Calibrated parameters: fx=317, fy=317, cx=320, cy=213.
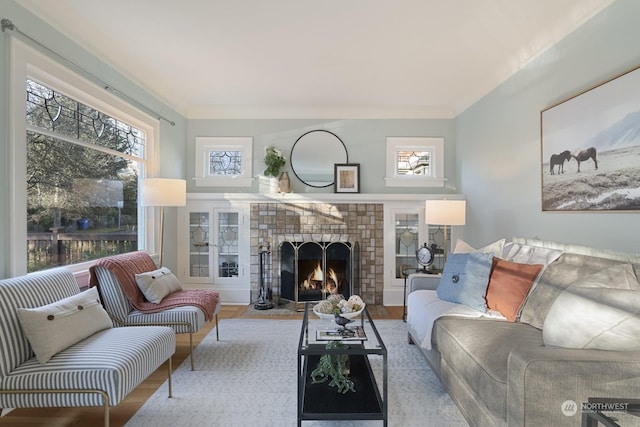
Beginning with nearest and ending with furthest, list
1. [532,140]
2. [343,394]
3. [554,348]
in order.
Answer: [554,348]
[343,394]
[532,140]

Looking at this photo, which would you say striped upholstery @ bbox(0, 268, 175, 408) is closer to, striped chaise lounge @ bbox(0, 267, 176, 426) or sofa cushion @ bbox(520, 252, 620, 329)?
striped chaise lounge @ bbox(0, 267, 176, 426)

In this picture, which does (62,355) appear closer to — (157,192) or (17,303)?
(17,303)

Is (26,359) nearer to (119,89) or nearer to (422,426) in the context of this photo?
(422,426)

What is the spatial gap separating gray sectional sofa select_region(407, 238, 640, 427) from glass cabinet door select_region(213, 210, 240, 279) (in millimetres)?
2857

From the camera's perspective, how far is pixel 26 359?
1.73 meters

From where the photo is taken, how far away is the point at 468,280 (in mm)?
2523

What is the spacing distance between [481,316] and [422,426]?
0.86 meters

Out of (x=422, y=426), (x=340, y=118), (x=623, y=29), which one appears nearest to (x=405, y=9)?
(x=623, y=29)

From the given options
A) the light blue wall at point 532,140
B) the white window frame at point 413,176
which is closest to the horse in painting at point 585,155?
the light blue wall at point 532,140

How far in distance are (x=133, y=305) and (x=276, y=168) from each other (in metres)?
2.41

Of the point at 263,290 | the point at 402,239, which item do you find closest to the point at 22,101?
the point at 263,290

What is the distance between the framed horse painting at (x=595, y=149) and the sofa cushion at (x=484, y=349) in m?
1.00

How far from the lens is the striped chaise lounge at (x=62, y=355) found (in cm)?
157

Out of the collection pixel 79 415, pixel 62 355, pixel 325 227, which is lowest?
pixel 79 415
